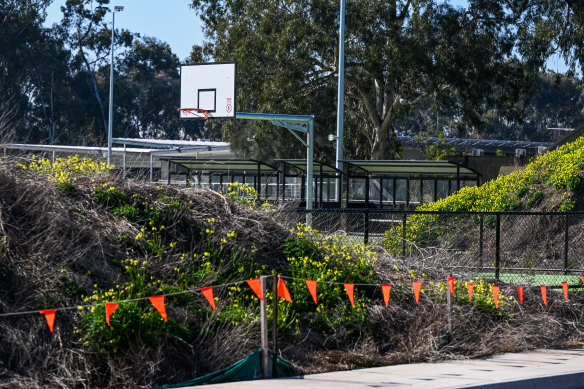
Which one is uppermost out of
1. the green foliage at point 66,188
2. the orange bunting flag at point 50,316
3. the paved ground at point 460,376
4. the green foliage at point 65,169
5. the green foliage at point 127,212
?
the green foliage at point 65,169

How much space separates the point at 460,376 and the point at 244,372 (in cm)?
236

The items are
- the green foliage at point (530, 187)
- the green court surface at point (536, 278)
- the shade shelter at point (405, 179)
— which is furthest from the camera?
the shade shelter at point (405, 179)

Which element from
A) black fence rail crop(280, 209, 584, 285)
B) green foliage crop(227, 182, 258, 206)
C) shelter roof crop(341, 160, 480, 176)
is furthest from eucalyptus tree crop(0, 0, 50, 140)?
green foliage crop(227, 182, 258, 206)

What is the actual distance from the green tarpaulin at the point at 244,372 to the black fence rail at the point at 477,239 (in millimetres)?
3670

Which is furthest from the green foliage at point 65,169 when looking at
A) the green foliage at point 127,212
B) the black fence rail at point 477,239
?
the black fence rail at point 477,239

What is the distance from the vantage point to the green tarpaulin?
824 centimetres

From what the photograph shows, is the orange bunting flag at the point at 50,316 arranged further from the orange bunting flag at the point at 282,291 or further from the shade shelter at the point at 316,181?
the shade shelter at the point at 316,181

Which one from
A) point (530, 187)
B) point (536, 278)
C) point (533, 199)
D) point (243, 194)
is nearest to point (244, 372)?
point (243, 194)

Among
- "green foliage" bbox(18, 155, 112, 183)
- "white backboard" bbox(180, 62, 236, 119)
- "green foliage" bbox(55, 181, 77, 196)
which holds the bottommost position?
"green foliage" bbox(55, 181, 77, 196)

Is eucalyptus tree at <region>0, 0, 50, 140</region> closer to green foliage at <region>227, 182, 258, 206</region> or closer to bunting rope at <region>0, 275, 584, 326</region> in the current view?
green foliage at <region>227, 182, 258, 206</region>

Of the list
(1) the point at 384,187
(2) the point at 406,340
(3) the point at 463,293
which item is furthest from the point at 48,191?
(1) the point at 384,187

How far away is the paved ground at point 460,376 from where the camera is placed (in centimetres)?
826

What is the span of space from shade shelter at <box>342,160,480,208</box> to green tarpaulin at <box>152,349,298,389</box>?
1940 cm

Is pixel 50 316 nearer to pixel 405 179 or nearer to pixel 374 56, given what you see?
pixel 405 179
